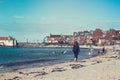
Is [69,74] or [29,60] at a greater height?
[69,74]

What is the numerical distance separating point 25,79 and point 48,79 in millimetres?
1745

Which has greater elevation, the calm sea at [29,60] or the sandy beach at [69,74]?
the sandy beach at [69,74]

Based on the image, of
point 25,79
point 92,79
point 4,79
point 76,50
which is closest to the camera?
point 92,79

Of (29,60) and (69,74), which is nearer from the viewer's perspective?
(69,74)

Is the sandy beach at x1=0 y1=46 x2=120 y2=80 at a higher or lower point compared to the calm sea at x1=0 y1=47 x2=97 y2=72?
higher

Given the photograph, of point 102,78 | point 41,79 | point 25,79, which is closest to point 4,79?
point 25,79

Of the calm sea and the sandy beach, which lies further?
the calm sea

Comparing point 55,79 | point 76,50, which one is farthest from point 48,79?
point 76,50

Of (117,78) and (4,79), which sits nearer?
(117,78)

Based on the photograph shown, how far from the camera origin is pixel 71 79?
678 inches

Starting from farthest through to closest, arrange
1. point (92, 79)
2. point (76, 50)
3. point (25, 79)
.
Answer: point (76, 50)
point (25, 79)
point (92, 79)

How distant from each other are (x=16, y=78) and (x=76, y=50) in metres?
14.7

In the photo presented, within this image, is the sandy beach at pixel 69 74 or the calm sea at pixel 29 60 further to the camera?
the calm sea at pixel 29 60

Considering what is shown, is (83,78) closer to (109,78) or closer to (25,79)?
(109,78)
